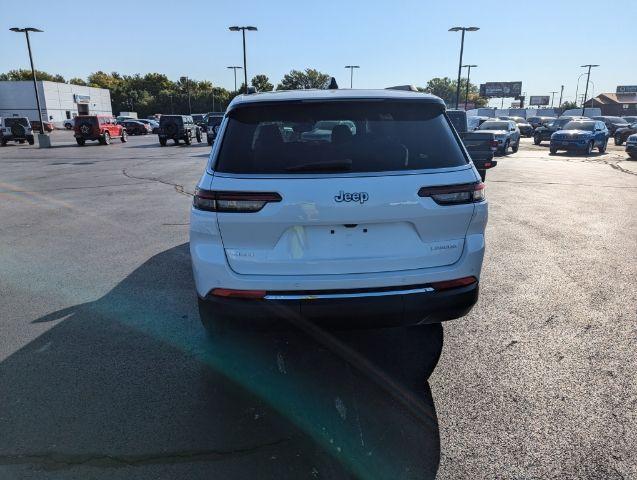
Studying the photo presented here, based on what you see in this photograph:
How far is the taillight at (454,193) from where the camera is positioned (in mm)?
2850

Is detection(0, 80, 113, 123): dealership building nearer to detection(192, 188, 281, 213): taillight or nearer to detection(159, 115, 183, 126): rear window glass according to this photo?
detection(159, 115, 183, 126): rear window glass

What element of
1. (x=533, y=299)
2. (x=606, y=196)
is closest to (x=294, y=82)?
(x=606, y=196)

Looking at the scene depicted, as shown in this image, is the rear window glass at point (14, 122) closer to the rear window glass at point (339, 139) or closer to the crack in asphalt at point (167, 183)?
the crack in asphalt at point (167, 183)

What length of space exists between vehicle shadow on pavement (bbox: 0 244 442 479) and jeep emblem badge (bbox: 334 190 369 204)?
35.5 inches

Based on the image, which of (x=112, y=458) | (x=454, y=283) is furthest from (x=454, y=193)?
(x=112, y=458)

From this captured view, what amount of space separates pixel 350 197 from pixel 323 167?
249mm

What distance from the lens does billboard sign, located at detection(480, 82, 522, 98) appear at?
106m

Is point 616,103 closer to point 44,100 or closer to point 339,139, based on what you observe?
point 44,100

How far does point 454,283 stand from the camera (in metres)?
3.00

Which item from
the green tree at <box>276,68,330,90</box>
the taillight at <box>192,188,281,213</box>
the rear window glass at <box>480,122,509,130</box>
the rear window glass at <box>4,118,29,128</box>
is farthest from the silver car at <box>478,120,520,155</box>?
the green tree at <box>276,68,330,90</box>

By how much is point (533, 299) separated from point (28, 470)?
4.34m

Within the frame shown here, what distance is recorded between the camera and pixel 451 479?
238cm

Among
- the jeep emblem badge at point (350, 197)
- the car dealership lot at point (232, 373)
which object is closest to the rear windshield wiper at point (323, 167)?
the jeep emblem badge at point (350, 197)

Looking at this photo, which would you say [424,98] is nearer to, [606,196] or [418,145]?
[418,145]
